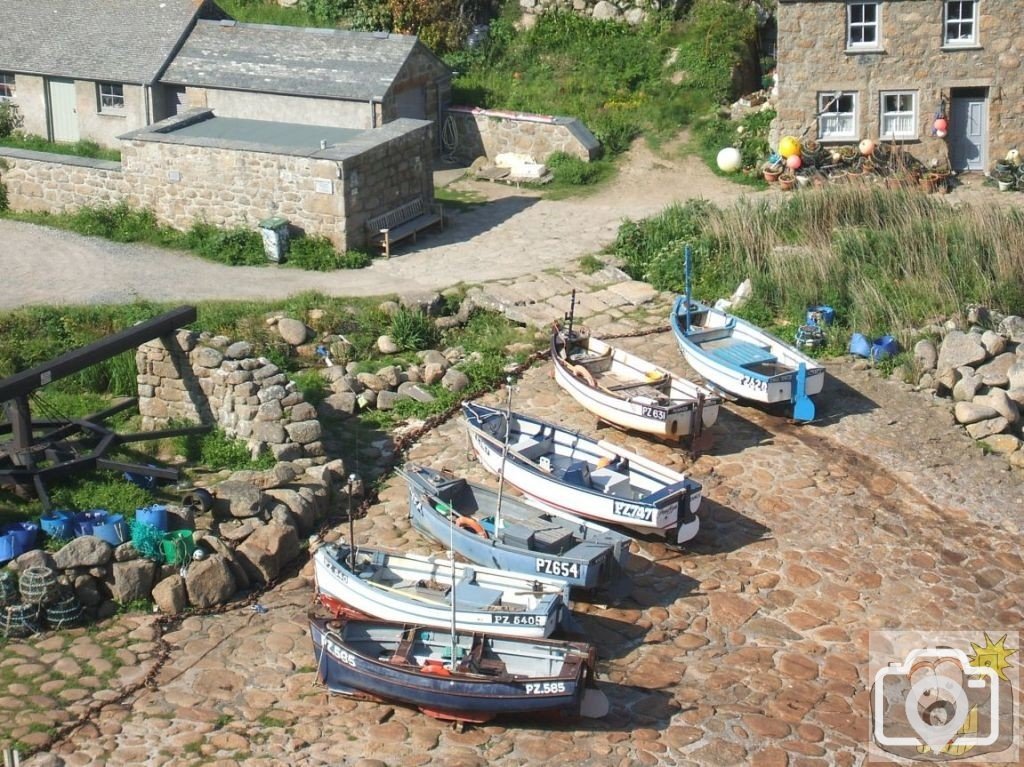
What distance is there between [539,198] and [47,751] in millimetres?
16513

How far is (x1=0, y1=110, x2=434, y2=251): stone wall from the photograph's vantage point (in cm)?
2528

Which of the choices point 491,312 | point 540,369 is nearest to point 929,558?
point 540,369

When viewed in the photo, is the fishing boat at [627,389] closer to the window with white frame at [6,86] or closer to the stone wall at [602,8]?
the stone wall at [602,8]

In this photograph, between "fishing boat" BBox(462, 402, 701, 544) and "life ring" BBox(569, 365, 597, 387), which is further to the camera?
"life ring" BBox(569, 365, 597, 387)

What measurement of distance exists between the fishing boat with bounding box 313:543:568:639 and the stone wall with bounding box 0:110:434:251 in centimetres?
958

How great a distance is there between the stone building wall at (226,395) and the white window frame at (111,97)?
11025 millimetres

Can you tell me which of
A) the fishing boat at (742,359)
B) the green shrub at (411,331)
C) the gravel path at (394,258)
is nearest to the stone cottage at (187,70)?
the gravel path at (394,258)

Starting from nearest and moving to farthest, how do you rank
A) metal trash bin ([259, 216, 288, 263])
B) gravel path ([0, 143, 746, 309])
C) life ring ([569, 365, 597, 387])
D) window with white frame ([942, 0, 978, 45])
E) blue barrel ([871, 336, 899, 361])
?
life ring ([569, 365, 597, 387]), blue barrel ([871, 336, 899, 361]), gravel path ([0, 143, 746, 309]), metal trash bin ([259, 216, 288, 263]), window with white frame ([942, 0, 978, 45])

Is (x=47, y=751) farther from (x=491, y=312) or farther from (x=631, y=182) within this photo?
(x=631, y=182)

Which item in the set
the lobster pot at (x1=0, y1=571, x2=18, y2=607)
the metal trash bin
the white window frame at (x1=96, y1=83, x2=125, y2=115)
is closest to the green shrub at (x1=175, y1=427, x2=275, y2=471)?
the lobster pot at (x1=0, y1=571, x2=18, y2=607)

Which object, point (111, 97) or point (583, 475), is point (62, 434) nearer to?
point (583, 475)

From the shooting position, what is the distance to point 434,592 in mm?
16188

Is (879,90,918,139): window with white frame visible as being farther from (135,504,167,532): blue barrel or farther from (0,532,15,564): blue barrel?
(0,532,15,564): blue barrel

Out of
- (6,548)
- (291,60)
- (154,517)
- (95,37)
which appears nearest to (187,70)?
(291,60)
